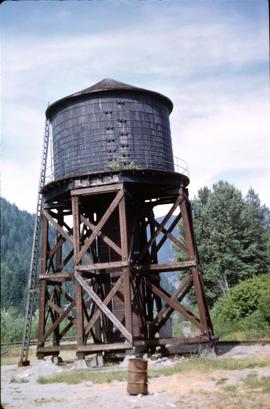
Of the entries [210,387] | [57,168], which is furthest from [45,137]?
[210,387]

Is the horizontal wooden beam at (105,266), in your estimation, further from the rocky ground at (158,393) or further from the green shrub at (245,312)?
the green shrub at (245,312)

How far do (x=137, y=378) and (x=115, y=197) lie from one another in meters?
7.53

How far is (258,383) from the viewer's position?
9.20m

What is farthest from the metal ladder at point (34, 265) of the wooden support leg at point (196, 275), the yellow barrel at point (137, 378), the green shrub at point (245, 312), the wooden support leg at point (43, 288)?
the green shrub at point (245, 312)

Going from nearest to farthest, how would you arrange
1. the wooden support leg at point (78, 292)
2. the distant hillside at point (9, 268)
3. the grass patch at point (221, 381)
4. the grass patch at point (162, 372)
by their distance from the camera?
the distant hillside at point (9, 268) < the grass patch at point (221, 381) < the grass patch at point (162, 372) < the wooden support leg at point (78, 292)

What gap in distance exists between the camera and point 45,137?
1859 centimetres

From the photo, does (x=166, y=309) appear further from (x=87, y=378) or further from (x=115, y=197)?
(x=87, y=378)

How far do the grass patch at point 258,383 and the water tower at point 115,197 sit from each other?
5530mm

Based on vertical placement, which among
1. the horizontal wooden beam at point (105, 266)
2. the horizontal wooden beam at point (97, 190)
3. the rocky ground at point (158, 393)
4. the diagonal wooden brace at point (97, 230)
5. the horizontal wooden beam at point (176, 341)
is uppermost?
the horizontal wooden beam at point (97, 190)

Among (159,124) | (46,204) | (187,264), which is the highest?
(159,124)

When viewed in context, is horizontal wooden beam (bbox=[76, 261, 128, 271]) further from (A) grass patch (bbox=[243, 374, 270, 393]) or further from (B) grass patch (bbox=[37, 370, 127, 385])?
(A) grass patch (bbox=[243, 374, 270, 393])

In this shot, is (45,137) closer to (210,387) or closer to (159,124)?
(159,124)

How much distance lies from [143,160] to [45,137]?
4433mm

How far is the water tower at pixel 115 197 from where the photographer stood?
52.0 ft
